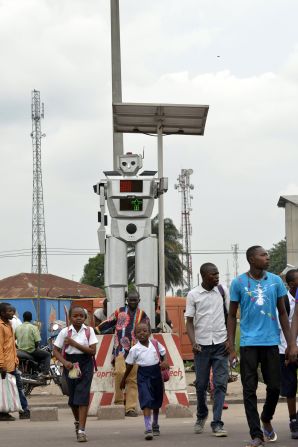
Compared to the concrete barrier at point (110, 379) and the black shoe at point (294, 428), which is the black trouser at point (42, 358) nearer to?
the concrete barrier at point (110, 379)

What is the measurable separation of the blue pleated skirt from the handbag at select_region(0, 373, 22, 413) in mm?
3249

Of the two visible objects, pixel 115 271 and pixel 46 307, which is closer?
pixel 115 271

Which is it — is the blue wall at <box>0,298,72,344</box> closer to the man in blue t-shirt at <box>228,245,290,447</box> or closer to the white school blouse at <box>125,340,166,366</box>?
the white school blouse at <box>125,340,166,366</box>

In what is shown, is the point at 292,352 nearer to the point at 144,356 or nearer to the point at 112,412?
the point at 144,356

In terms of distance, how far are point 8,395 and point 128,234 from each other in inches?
113

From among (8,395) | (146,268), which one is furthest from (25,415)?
(146,268)

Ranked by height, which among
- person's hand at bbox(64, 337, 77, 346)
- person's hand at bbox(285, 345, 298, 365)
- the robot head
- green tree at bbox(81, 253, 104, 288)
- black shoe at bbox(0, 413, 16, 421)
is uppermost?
green tree at bbox(81, 253, 104, 288)

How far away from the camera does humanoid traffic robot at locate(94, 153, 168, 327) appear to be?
1550 cm

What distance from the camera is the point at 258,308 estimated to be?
31.6 ft

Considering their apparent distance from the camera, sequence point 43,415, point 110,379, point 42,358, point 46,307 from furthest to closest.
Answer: point 46,307 → point 42,358 → point 110,379 → point 43,415

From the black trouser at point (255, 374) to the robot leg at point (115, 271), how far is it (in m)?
5.95

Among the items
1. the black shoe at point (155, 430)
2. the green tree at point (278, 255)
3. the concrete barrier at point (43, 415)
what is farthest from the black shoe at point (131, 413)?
the green tree at point (278, 255)

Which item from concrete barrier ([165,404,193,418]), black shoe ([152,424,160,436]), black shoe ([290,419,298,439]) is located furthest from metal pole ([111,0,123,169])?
black shoe ([290,419,298,439])

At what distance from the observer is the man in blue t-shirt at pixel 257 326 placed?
955 cm
